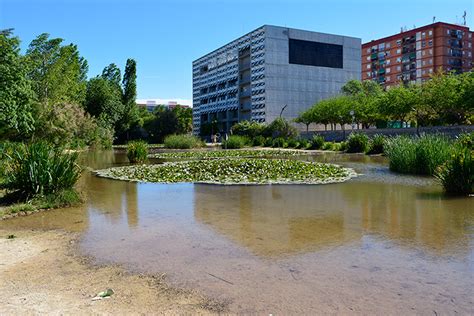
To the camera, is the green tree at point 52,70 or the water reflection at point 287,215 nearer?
the water reflection at point 287,215

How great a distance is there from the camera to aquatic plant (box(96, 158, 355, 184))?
16047 mm

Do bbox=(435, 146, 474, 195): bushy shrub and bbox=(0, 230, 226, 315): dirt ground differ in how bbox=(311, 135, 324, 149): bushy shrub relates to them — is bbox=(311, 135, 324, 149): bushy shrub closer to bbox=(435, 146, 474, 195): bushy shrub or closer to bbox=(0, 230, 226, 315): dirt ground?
bbox=(435, 146, 474, 195): bushy shrub

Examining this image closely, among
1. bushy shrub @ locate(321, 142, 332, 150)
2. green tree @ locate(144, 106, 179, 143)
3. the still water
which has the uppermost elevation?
green tree @ locate(144, 106, 179, 143)

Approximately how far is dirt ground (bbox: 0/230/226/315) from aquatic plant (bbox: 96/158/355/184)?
386 inches

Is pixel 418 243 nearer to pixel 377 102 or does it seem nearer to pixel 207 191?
pixel 207 191

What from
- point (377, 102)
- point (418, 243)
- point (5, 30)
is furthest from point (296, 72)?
point (418, 243)

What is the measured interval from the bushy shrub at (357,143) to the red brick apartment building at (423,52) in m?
64.4

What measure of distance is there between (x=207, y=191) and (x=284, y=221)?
519 cm

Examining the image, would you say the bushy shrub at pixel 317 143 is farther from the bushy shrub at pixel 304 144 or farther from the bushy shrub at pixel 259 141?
the bushy shrub at pixel 259 141

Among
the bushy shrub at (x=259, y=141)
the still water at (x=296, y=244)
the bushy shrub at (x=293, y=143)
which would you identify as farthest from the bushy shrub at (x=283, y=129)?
the still water at (x=296, y=244)

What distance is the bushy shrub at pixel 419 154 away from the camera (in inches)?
672

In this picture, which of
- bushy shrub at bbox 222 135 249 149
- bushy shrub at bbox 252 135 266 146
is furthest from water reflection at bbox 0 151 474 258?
bushy shrub at bbox 252 135 266 146

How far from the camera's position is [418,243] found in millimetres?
7043

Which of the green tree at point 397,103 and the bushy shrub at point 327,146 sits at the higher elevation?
the green tree at point 397,103
